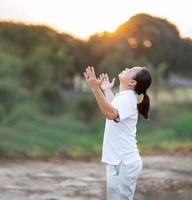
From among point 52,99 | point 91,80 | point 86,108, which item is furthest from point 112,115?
point 52,99

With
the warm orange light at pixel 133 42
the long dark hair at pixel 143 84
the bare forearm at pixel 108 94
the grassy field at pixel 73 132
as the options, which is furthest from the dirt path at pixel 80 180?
the warm orange light at pixel 133 42

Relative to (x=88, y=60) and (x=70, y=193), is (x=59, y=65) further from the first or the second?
(x=70, y=193)

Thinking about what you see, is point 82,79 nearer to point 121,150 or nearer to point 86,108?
point 86,108

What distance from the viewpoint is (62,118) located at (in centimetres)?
1287

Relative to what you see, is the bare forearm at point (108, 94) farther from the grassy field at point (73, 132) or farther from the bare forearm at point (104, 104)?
Answer: the grassy field at point (73, 132)

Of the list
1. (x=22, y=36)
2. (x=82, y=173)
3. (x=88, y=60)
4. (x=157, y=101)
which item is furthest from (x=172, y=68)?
(x=82, y=173)

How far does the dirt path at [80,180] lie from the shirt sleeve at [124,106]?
9.67 feet

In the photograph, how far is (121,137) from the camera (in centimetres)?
374

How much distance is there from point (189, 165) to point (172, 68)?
15.1 feet

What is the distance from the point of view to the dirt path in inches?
266

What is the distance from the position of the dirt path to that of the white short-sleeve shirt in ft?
9.50

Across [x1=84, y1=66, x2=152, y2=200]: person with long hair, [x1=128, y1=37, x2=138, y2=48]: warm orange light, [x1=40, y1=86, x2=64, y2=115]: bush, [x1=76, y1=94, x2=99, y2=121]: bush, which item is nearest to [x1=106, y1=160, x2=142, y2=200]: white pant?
[x1=84, y1=66, x2=152, y2=200]: person with long hair

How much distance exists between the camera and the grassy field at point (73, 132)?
10.4m

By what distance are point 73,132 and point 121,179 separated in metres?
8.29
